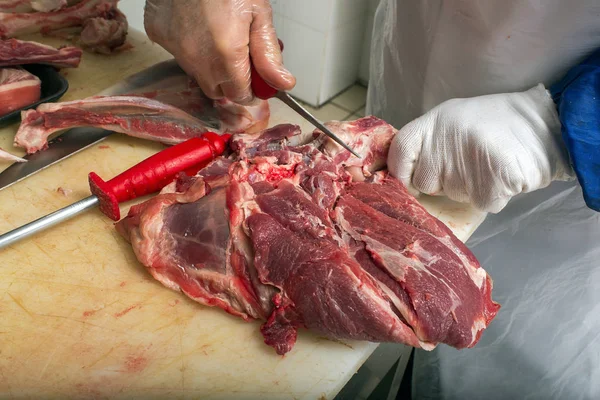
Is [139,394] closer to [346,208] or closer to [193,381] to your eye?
[193,381]

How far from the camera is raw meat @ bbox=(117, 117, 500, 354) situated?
1.67 meters

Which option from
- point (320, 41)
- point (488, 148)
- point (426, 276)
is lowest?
point (320, 41)

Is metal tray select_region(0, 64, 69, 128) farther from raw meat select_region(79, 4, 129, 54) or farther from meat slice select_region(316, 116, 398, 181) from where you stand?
meat slice select_region(316, 116, 398, 181)

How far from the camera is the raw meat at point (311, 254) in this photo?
167 centimetres

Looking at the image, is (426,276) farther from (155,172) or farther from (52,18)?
(52,18)

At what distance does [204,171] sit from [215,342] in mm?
703

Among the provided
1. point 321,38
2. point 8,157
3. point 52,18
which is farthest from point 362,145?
point 321,38

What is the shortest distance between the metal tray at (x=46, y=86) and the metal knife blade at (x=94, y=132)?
0.60ft

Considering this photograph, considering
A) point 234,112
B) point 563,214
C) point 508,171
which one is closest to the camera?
point 508,171

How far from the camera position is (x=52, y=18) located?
3.04 meters

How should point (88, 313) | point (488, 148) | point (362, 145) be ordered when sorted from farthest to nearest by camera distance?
1. point (362, 145)
2. point (488, 148)
3. point (88, 313)

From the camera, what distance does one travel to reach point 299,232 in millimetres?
1807

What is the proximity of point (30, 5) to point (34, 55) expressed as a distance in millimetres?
559

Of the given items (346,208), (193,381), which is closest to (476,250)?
(346,208)
